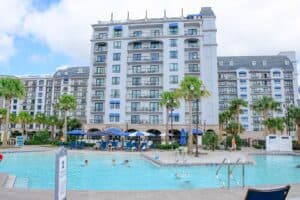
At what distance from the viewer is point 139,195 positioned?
31.3 ft

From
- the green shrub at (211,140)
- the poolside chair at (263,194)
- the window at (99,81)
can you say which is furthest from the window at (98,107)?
the poolside chair at (263,194)

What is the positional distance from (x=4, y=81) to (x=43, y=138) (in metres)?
13.5

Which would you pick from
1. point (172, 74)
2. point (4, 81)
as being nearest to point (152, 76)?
point (172, 74)

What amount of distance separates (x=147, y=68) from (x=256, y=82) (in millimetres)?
45126

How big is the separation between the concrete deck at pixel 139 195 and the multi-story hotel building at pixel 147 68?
2000 inches

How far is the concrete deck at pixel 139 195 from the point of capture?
357 inches

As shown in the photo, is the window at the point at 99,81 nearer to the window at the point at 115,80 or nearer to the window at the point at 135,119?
the window at the point at 115,80

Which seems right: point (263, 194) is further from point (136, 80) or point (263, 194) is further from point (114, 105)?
point (136, 80)

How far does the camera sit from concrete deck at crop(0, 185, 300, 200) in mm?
9070

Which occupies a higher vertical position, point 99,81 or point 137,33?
point 137,33

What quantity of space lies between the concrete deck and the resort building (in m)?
85.2

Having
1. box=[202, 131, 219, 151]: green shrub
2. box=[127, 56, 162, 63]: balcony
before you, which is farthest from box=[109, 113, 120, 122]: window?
box=[202, 131, 219, 151]: green shrub

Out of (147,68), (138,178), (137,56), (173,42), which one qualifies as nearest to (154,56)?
(147,68)

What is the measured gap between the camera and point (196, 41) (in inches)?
2496
